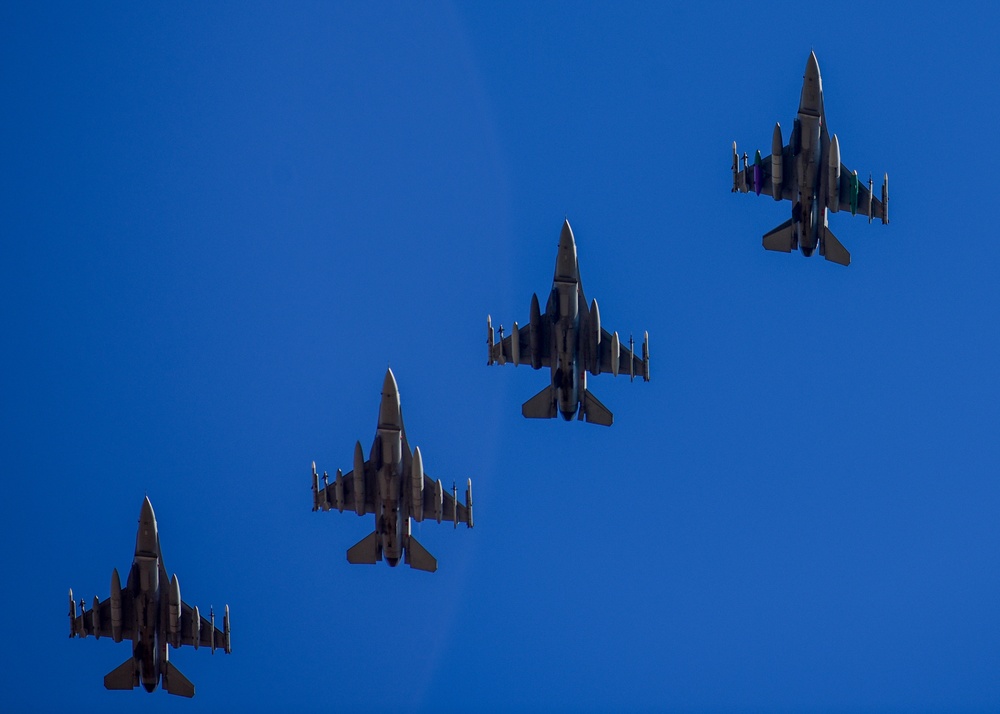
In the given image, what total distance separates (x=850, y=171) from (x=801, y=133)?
2631 mm

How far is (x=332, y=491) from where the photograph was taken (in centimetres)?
4469

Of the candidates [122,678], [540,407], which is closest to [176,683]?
[122,678]

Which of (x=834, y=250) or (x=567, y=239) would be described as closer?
(x=567, y=239)

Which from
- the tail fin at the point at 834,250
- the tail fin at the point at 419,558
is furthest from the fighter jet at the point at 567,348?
the tail fin at the point at 834,250

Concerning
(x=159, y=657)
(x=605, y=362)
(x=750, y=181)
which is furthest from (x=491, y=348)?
(x=159, y=657)

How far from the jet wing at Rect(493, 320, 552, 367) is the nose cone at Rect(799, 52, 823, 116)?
8.44 m

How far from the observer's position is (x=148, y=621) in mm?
44344

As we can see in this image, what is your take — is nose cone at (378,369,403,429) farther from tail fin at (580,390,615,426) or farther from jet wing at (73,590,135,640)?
jet wing at (73,590,135,640)

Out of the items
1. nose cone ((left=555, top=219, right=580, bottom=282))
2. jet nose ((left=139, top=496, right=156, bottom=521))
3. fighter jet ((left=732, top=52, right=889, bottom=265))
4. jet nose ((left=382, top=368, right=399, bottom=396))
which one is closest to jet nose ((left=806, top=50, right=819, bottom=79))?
fighter jet ((left=732, top=52, right=889, bottom=265))

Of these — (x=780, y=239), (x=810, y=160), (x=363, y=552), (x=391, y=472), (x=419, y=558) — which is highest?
(x=810, y=160)

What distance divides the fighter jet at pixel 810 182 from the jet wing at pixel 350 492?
1205cm

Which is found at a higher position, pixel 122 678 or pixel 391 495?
pixel 391 495

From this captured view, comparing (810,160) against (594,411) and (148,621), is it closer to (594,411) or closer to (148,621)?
(594,411)

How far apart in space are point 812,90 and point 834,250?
4543mm
